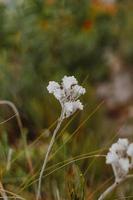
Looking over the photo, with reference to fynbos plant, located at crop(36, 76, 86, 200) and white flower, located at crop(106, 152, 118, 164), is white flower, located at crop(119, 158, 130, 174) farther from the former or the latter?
fynbos plant, located at crop(36, 76, 86, 200)

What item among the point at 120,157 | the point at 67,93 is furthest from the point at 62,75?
the point at 120,157

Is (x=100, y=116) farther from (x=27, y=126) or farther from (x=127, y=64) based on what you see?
(x=127, y=64)

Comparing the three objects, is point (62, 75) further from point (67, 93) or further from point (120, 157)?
point (120, 157)

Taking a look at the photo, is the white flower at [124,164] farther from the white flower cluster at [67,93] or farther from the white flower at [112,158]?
the white flower cluster at [67,93]

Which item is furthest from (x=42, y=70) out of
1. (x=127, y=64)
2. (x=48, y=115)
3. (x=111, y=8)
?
(x=127, y=64)

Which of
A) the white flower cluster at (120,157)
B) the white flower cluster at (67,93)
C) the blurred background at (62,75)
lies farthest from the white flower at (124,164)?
the blurred background at (62,75)
